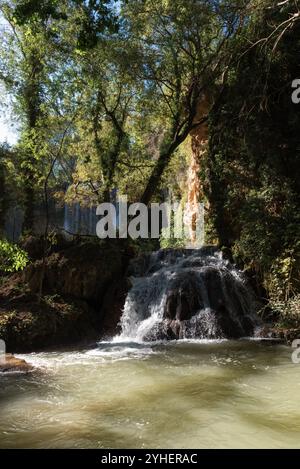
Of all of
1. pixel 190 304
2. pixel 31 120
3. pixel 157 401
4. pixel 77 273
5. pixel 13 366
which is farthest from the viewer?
pixel 31 120

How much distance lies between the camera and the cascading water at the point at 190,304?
923cm

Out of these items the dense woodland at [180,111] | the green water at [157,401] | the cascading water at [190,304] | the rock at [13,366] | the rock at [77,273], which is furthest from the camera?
the rock at [77,273]

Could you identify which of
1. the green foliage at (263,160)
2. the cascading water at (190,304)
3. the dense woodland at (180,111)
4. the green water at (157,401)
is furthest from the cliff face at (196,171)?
the green water at (157,401)

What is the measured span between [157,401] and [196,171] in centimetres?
1304

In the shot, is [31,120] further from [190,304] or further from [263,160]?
[190,304]

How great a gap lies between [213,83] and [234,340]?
872 centimetres

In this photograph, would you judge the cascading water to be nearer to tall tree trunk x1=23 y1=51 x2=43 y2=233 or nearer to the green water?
the green water

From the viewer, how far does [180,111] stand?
13.9m

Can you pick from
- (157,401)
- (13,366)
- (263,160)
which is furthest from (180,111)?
(157,401)

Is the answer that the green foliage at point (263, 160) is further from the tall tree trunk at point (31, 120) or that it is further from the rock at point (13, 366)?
the tall tree trunk at point (31, 120)

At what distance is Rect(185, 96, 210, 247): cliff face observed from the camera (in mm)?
15324

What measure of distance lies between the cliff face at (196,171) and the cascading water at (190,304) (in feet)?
15.0

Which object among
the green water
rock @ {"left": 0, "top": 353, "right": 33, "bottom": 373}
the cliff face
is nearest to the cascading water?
the green water
